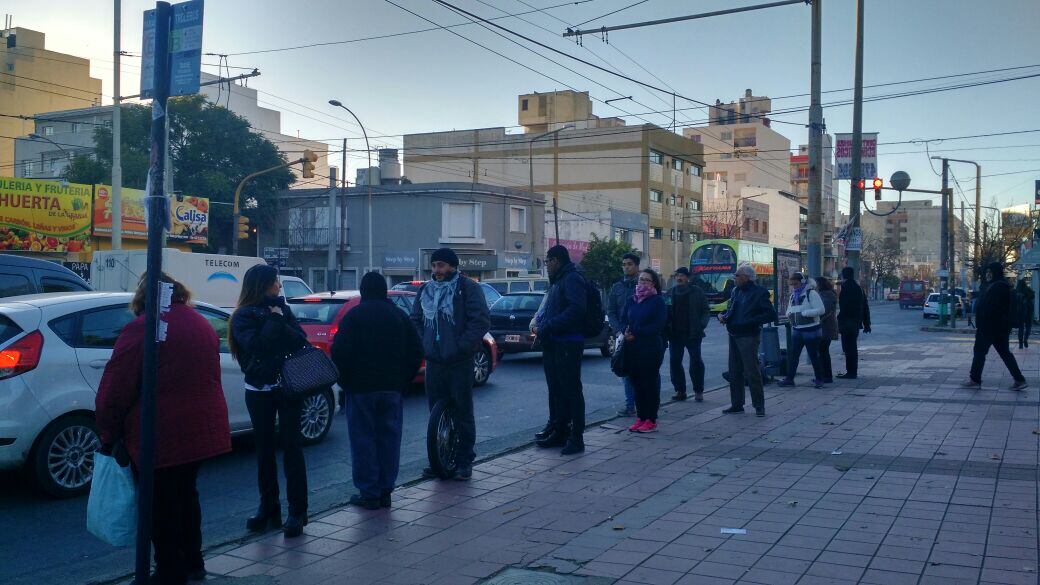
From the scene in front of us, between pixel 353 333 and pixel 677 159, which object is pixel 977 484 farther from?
pixel 677 159

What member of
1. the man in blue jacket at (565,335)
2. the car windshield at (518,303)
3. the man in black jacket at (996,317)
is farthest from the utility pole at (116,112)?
the man in black jacket at (996,317)

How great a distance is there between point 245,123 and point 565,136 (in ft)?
76.2

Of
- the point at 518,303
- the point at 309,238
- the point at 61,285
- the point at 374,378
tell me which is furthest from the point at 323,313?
the point at 309,238

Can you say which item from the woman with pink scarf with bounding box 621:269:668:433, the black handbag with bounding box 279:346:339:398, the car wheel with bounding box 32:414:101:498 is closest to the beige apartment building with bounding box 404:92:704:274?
the woman with pink scarf with bounding box 621:269:668:433

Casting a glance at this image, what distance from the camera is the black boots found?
5.93m

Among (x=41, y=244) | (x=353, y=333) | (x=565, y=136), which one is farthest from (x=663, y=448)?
(x=565, y=136)

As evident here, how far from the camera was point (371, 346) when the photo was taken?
6.44 meters

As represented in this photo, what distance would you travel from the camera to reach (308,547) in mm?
5602

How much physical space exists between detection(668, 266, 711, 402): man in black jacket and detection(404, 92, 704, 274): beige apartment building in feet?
141

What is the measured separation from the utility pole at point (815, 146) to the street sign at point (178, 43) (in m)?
12.7

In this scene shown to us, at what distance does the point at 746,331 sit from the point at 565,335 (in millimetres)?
3328

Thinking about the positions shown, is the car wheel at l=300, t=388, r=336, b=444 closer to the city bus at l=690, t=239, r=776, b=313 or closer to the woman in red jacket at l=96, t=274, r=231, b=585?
the woman in red jacket at l=96, t=274, r=231, b=585

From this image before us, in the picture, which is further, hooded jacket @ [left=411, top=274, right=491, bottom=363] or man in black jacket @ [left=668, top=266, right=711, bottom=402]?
man in black jacket @ [left=668, top=266, right=711, bottom=402]

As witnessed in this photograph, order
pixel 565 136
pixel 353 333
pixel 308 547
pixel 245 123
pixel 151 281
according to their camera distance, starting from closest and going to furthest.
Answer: pixel 151 281
pixel 308 547
pixel 353 333
pixel 245 123
pixel 565 136
